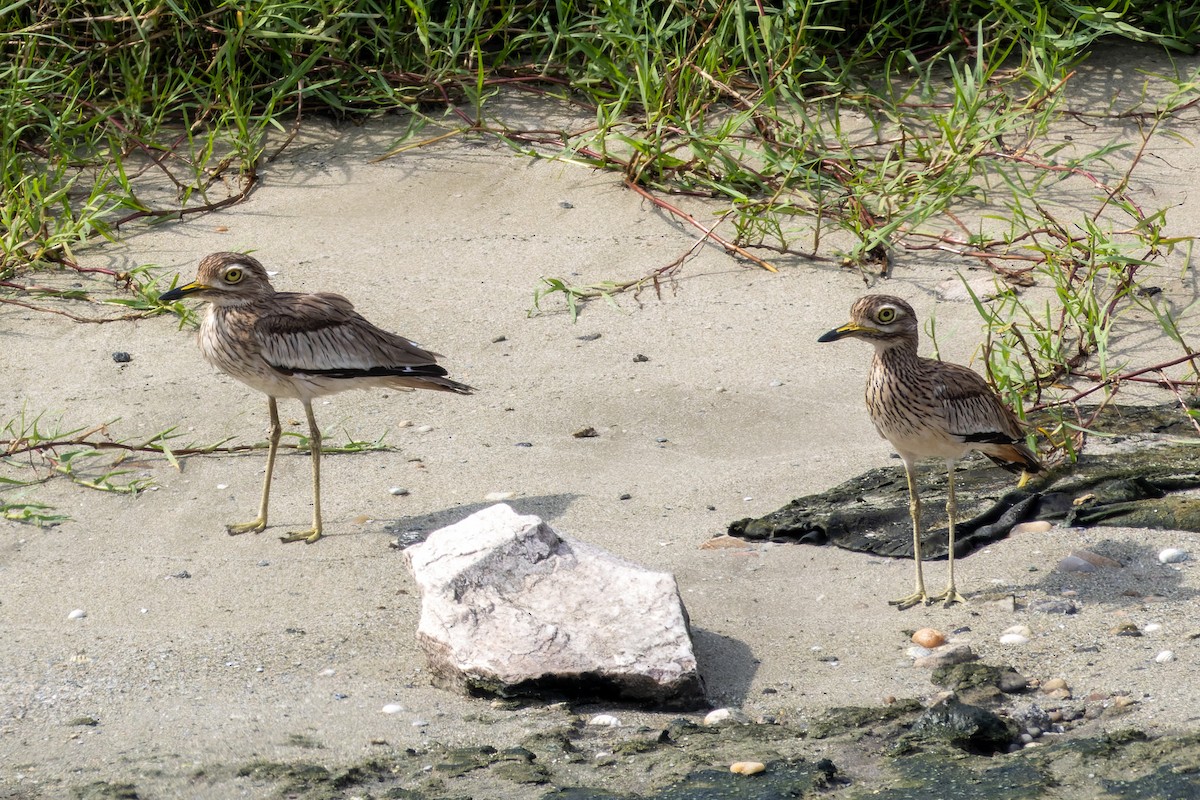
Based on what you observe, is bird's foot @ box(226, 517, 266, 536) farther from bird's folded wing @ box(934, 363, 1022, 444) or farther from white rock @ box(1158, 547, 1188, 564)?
white rock @ box(1158, 547, 1188, 564)

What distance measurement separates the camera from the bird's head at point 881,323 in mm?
4551

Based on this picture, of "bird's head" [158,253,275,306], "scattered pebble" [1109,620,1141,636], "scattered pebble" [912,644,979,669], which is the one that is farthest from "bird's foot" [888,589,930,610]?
"bird's head" [158,253,275,306]

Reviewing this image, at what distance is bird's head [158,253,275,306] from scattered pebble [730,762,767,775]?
9.18 feet

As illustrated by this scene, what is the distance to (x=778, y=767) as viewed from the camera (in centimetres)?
344

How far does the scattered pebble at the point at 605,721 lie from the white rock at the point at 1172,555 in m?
1.80

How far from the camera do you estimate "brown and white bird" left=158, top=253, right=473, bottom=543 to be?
5.20 m

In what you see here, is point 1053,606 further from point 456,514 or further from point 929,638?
point 456,514

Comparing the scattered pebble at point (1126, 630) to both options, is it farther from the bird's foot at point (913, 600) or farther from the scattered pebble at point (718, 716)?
the scattered pebble at point (718, 716)

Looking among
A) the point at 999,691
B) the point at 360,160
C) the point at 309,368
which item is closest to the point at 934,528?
the point at 999,691

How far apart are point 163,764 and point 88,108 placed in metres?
4.92

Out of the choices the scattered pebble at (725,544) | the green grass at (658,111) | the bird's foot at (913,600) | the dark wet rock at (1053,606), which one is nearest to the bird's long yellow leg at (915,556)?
the bird's foot at (913,600)

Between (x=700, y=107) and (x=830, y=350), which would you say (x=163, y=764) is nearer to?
(x=830, y=350)

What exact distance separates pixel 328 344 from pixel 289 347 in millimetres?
140

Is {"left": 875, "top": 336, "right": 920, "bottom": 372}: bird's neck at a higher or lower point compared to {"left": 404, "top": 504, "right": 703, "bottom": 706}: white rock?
higher
